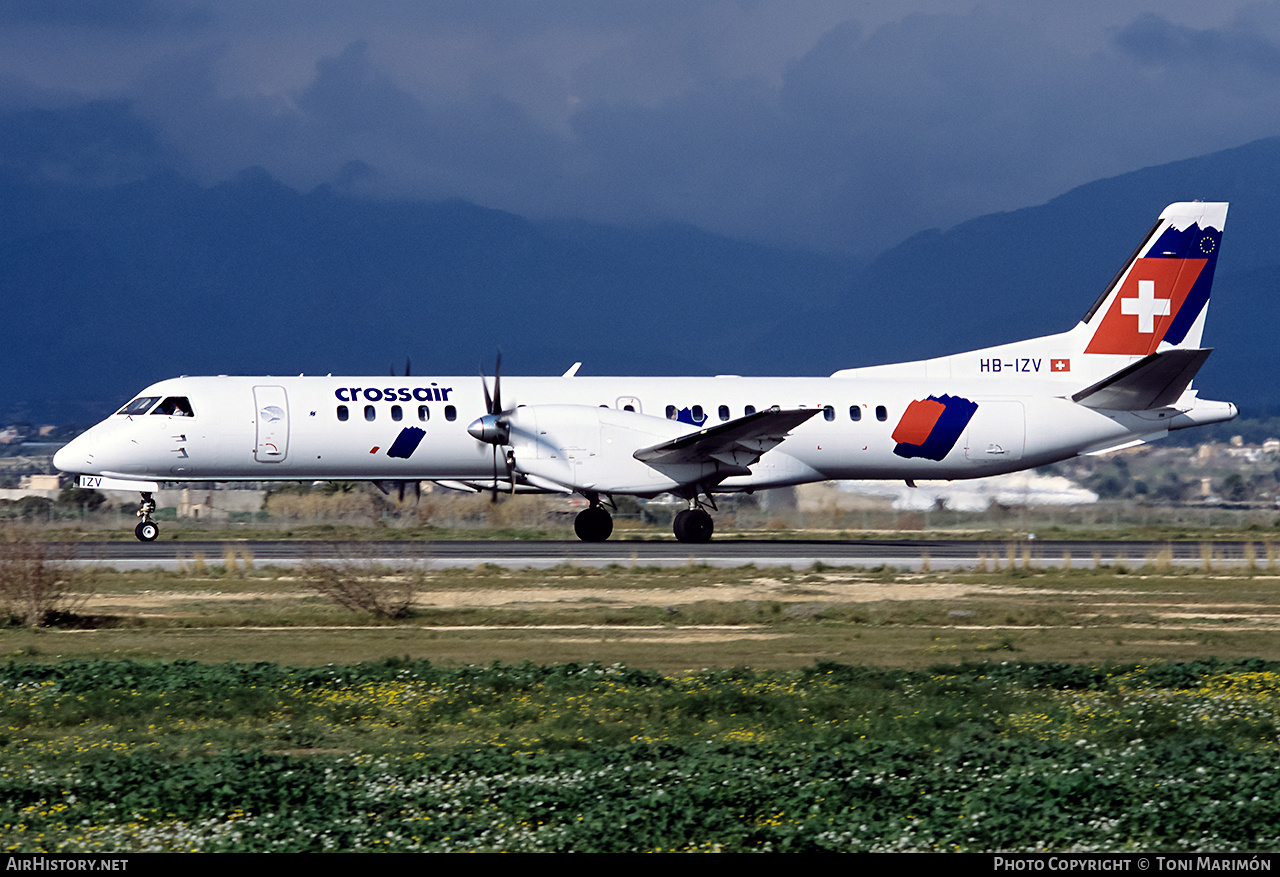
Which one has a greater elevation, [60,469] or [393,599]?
[60,469]

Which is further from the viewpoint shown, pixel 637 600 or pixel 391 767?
pixel 637 600

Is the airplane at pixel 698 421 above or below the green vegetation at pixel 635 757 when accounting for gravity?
above

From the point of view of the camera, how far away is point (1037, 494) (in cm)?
4928

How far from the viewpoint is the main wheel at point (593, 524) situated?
33.3 m

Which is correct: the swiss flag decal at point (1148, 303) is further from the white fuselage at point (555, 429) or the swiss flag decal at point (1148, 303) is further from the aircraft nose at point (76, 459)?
the aircraft nose at point (76, 459)

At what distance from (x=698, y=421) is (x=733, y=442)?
2.12 metres

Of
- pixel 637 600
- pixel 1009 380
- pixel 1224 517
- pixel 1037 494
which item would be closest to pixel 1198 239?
pixel 1009 380

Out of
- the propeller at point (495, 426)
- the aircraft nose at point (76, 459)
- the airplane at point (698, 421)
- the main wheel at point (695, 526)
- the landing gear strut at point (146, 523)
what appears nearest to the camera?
the propeller at point (495, 426)

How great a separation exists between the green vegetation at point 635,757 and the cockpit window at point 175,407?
648 inches

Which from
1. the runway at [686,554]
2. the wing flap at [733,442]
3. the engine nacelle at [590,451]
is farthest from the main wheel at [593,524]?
the wing flap at [733,442]

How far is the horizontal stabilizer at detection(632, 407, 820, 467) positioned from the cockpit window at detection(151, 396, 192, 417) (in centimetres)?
988

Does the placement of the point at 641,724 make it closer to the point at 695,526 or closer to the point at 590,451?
the point at 590,451

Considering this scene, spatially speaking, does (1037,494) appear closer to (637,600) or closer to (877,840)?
(637,600)
